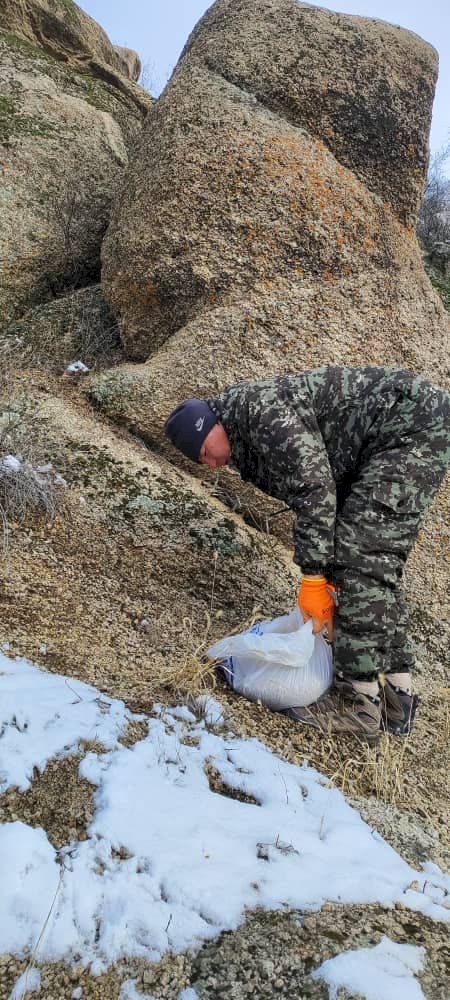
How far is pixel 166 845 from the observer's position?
5.23 feet

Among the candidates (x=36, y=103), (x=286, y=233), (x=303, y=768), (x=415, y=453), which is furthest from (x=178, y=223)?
(x=303, y=768)

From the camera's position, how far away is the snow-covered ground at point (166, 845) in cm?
137

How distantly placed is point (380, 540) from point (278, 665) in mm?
630

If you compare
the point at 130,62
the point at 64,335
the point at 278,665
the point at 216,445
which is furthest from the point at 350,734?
the point at 130,62

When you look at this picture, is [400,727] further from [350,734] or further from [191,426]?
[191,426]

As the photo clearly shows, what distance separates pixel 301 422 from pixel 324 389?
22 cm

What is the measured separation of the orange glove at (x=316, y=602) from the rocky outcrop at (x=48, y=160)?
138 inches

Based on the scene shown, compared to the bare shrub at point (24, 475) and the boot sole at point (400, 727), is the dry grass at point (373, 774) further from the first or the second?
the bare shrub at point (24, 475)

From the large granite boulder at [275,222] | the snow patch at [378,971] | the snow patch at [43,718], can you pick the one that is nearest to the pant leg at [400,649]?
the large granite boulder at [275,222]

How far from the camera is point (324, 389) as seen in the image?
2768 mm

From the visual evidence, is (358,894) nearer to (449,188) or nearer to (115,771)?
(115,771)

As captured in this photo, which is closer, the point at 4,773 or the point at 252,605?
the point at 4,773

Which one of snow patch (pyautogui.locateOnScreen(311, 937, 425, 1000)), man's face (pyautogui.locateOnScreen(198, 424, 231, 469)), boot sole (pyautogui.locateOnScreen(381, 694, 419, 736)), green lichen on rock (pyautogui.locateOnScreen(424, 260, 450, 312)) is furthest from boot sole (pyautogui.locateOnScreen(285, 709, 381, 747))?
green lichen on rock (pyautogui.locateOnScreen(424, 260, 450, 312))

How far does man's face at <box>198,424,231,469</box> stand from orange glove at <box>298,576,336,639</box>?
64 centimetres
